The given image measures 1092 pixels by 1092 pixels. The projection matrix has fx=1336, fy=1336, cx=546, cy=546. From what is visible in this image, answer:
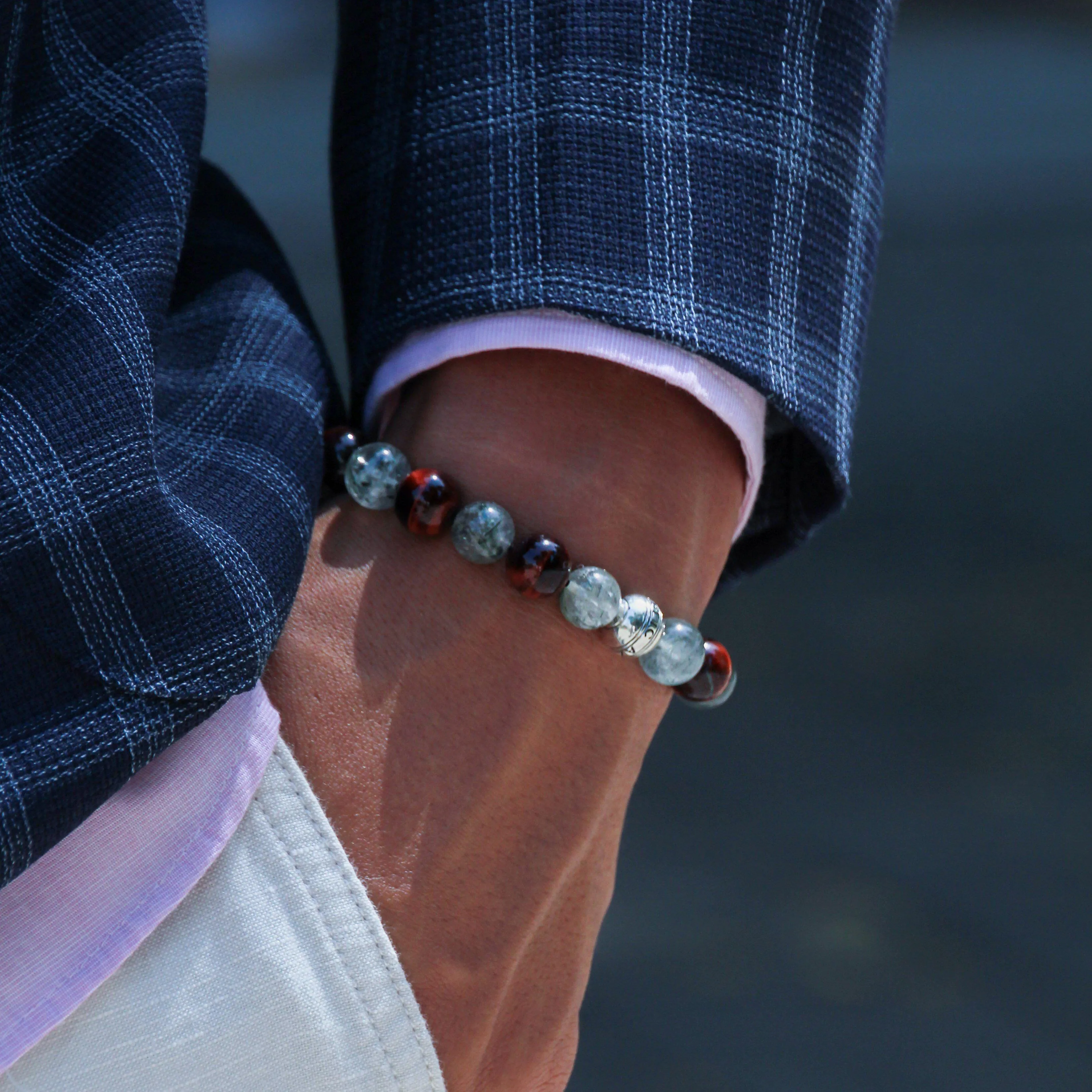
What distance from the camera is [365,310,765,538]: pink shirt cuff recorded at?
0.69 m

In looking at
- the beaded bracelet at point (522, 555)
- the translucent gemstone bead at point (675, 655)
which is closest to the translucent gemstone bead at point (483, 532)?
the beaded bracelet at point (522, 555)

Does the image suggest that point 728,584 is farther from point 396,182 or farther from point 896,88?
point 896,88

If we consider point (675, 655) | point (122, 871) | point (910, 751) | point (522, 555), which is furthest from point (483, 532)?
point (910, 751)

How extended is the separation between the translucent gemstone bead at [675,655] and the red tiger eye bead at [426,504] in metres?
0.13

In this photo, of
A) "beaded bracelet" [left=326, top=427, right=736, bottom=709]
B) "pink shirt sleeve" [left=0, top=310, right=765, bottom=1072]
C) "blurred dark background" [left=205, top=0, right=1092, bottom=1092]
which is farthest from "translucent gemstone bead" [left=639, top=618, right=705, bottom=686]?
"blurred dark background" [left=205, top=0, right=1092, bottom=1092]

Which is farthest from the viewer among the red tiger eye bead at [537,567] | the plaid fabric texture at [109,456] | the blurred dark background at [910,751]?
the blurred dark background at [910,751]

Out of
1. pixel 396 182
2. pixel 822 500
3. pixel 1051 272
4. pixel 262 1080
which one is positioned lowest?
pixel 1051 272

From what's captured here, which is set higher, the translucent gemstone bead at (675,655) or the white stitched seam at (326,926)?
the translucent gemstone bead at (675,655)

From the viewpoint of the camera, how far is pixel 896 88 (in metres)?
4.62

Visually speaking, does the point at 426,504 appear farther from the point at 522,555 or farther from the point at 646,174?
the point at 646,174

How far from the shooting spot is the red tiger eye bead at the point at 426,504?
698mm

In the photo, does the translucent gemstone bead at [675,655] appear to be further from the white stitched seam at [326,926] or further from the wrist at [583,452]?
the white stitched seam at [326,926]

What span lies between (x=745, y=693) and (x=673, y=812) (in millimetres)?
315

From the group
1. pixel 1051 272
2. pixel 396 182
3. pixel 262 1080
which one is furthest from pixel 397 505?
pixel 1051 272
